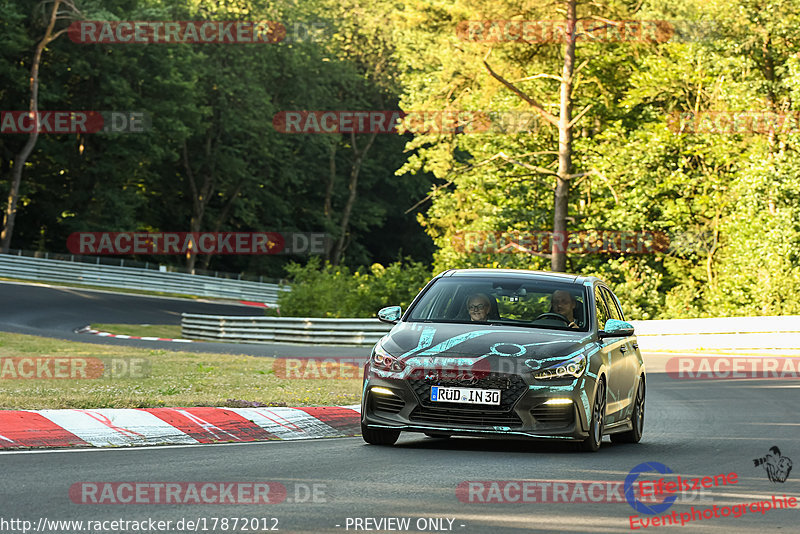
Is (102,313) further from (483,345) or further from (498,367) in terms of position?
(498,367)

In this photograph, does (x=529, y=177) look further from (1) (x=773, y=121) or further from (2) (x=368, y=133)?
(2) (x=368, y=133)

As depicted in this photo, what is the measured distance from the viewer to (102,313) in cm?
4444

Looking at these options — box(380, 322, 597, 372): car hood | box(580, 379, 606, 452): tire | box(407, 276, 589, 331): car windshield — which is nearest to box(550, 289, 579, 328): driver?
box(407, 276, 589, 331): car windshield

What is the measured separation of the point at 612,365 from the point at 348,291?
2645 cm

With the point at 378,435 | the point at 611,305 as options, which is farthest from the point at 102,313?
the point at 378,435

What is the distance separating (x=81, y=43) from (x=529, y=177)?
27.8m

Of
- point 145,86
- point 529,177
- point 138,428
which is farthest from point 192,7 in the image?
point 138,428

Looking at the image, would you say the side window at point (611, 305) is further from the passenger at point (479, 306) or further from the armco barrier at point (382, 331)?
the armco barrier at point (382, 331)

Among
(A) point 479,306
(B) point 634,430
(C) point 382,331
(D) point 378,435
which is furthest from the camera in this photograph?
(C) point 382,331

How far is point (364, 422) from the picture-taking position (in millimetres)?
11148

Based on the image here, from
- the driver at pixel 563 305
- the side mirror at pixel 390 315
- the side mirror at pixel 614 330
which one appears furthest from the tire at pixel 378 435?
the side mirror at pixel 614 330

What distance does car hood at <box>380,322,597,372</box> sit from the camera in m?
10.7

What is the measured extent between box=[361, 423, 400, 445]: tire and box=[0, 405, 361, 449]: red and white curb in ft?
3.99

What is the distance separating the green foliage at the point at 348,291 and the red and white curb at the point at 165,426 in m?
23.4
